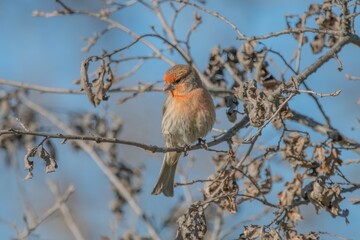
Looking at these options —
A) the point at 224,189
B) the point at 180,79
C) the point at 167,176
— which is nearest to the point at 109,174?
the point at 167,176

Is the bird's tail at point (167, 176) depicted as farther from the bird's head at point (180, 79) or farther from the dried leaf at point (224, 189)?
the dried leaf at point (224, 189)

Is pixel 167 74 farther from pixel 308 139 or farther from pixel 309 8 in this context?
pixel 308 139

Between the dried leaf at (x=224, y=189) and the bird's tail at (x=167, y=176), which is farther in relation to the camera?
the bird's tail at (x=167, y=176)

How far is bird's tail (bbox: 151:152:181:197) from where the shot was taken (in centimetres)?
634

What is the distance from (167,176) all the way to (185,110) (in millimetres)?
711

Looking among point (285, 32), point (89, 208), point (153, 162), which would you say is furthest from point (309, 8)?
point (89, 208)

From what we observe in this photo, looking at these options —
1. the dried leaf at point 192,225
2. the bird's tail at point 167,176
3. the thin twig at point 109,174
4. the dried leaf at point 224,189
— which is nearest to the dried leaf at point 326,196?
the dried leaf at point 224,189

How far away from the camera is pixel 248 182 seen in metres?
5.37

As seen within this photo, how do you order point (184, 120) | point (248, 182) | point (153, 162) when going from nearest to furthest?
point (248, 182) < point (184, 120) < point (153, 162)

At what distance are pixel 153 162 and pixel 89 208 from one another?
146cm

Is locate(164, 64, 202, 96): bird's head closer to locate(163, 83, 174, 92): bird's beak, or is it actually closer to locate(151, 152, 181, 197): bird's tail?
locate(163, 83, 174, 92): bird's beak

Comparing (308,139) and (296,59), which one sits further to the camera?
(296,59)

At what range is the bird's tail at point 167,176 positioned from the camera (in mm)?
6344

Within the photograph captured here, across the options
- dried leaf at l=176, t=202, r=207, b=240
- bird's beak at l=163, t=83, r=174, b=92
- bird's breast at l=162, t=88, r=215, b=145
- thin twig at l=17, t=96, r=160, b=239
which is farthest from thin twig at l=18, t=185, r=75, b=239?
dried leaf at l=176, t=202, r=207, b=240
